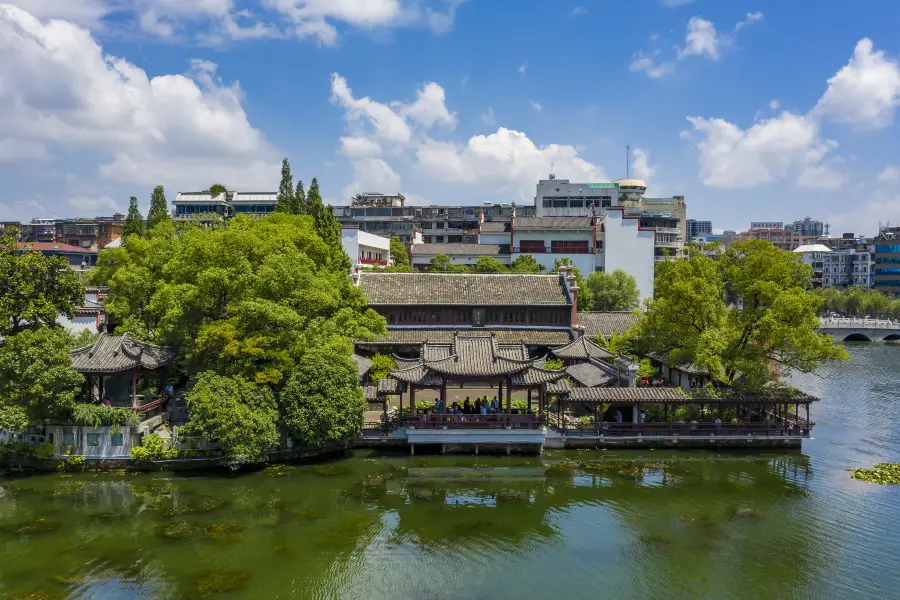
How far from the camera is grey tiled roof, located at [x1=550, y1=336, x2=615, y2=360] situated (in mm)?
43469

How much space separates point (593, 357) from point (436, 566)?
24.0 metres

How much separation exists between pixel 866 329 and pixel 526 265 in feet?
149

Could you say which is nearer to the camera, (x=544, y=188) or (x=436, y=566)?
(x=436, y=566)

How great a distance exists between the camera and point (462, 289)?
51.0 metres

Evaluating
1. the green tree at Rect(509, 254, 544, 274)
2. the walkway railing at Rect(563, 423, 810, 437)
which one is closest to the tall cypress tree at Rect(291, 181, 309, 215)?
the green tree at Rect(509, 254, 544, 274)

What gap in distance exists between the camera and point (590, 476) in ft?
100

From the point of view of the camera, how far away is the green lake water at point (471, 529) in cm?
2066

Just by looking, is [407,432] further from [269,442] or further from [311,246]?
[311,246]

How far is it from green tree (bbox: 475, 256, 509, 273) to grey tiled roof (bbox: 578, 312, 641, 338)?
20723 millimetres

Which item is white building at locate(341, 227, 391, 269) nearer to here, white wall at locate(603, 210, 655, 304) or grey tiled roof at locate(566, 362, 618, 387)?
white wall at locate(603, 210, 655, 304)

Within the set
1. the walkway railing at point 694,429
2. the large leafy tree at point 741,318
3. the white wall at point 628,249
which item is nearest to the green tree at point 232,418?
the walkway railing at point 694,429

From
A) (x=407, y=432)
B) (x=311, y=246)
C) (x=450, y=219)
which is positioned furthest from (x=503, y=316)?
(x=450, y=219)

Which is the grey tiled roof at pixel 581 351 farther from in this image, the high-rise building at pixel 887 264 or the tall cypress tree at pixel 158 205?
the high-rise building at pixel 887 264

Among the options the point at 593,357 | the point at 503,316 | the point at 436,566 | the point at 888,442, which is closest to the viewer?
the point at 436,566
